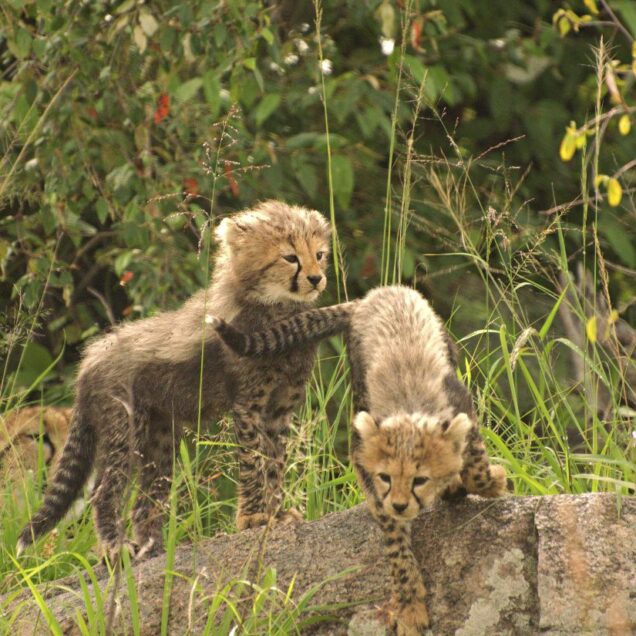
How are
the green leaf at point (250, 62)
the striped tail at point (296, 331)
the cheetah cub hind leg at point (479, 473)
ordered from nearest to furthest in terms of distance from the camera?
the cheetah cub hind leg at point (479, 473) → the striped tail at point (296, 331) → the green leaf at point (250, 62)

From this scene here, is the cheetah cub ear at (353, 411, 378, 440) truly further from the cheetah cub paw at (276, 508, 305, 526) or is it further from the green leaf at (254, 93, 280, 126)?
the green leaf at (254, 93, 280, 126)

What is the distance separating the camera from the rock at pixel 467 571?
11.5 feet

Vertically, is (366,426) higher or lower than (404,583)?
higher

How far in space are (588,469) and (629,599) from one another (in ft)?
3.10

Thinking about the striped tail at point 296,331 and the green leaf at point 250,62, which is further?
the green leaf at point 250,62

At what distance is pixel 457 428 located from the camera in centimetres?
339

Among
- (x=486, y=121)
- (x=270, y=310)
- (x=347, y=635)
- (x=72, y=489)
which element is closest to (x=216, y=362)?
(x=270, y=310)

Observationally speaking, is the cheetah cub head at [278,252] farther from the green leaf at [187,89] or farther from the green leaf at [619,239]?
the green leaf at [619,239]

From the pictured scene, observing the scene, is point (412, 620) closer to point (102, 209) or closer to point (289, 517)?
point (289, 517)

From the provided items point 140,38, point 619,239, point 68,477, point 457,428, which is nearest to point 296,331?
point 457,428

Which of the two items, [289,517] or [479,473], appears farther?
[289,517]

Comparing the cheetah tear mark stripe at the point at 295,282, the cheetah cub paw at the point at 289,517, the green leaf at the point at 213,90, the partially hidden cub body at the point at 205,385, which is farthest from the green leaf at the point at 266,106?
the cheetah cub paw at the point at 289,517

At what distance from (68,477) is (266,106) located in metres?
1.97

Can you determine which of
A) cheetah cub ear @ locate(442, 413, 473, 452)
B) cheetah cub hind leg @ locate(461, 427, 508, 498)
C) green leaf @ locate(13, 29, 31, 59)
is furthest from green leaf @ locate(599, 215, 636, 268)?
cheetah cub ear @ locate(442, 413, 473, 452)
